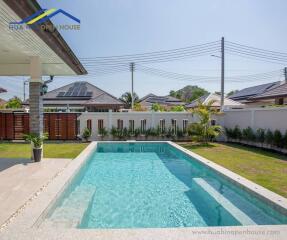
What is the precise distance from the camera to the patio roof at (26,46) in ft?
14.7

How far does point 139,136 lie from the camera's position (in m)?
16.6

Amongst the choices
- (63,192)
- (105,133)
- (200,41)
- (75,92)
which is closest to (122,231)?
(63,192)

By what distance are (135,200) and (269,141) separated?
855 centimetres

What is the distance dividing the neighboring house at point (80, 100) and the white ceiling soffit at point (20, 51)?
1418cm

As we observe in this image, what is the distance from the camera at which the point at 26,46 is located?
692 cm

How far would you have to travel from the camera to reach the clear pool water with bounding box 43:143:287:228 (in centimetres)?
475

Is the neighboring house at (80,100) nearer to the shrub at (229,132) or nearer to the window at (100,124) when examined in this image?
the window at (100,124)

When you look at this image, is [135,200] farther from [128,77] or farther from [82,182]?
[128,77]

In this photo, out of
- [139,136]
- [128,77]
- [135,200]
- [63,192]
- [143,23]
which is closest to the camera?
[63,192]

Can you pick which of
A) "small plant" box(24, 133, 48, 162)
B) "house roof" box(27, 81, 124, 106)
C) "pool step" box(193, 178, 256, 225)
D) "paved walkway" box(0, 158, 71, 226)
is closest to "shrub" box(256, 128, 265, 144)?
"pool step" box(193, 178, 256, 225)

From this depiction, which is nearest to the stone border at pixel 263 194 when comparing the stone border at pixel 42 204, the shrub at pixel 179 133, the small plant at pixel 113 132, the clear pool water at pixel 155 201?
the clear pool water at pixel 155 201

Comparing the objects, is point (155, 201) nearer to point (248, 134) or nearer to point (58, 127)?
point (248, 134)

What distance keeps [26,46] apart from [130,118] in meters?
10.2

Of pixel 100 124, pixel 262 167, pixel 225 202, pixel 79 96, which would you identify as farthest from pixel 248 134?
pixel 79 96
